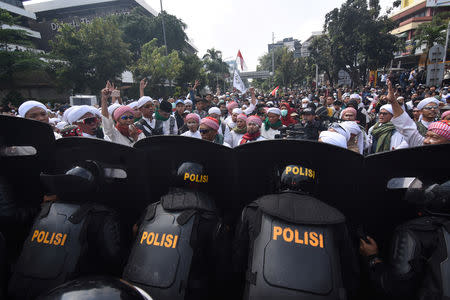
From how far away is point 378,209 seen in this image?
6.44 feet

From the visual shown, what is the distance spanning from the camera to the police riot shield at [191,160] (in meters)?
1.95

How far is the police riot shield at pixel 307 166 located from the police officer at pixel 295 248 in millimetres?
141

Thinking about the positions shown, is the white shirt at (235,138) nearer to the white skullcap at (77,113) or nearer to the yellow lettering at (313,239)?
the white skullcap at (77,113)

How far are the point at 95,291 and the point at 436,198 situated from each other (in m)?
1.89

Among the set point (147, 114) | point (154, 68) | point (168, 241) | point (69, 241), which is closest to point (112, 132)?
point (147, 114)

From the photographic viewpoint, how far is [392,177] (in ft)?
5.79

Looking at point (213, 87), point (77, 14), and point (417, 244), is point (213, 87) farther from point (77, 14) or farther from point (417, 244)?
point (417, 244)

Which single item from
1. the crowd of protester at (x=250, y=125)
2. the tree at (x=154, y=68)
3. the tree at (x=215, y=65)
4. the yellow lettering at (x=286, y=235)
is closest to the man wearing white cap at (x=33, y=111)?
the crowd of protester at (x=250, y=125)

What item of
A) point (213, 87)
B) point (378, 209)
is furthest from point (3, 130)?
point (213, 87)

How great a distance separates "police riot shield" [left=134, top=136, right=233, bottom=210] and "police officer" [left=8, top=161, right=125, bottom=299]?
449 millimetres

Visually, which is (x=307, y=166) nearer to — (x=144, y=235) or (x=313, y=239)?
(x=313, y=239)

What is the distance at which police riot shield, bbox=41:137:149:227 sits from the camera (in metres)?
1.86

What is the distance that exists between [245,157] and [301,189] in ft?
1.51

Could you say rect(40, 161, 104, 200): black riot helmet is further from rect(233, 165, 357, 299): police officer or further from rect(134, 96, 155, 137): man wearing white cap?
rect(134, 96, 155, 137): man wearing white cap
